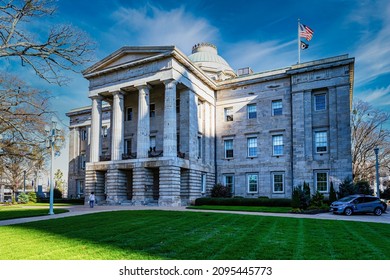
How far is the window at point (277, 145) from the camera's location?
39438mm

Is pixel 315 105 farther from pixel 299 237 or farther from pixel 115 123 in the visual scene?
pixel 299 237

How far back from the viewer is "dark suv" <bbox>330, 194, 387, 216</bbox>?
24.6 meters

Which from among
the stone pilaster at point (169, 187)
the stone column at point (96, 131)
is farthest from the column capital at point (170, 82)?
the stone column at point (96, 131)

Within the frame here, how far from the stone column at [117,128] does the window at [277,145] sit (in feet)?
57.4

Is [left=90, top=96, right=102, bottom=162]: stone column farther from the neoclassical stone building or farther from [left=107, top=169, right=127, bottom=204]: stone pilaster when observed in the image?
[left=107, top=169, right=127, bottom=204]: stone pilaster

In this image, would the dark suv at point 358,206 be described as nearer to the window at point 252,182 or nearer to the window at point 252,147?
the window at point 252,182

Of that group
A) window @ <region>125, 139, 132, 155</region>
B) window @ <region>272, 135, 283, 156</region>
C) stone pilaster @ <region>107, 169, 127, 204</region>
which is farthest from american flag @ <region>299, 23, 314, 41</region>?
stone pilaster @ <region>107, 169, 127, 204</region>

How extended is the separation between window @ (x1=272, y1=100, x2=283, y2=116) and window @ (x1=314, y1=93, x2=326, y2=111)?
3934 mm

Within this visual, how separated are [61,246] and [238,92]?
35.3m

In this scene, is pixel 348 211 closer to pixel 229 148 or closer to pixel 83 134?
pixel 229 148

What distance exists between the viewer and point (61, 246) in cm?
998
